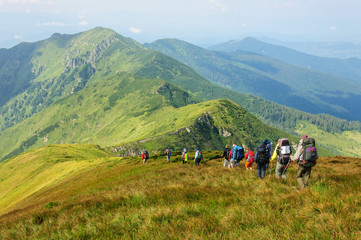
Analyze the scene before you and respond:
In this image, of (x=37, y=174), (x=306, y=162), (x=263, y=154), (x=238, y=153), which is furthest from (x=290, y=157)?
(x=37, y=174)

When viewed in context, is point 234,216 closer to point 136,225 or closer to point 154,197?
point 136,225

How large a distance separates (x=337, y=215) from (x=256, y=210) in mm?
1922

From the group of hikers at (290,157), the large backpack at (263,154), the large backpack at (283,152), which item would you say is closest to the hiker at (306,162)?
the group of hikers at (290,157)

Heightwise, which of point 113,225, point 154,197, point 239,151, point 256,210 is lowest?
point 239,151

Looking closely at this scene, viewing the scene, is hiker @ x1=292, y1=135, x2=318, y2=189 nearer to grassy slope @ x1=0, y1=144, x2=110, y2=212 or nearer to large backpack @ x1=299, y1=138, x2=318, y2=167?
large backpack @ x1=299, y1=138, x2=318, y2=167

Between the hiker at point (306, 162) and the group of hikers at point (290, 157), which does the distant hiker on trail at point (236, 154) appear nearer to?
the group of hikers at point (290, 157)

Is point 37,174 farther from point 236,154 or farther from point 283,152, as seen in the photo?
point 283,152

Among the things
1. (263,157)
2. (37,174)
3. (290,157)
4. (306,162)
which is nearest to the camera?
(306,162)

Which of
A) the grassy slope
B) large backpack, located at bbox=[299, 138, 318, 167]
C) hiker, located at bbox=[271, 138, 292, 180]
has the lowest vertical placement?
the grassy slope

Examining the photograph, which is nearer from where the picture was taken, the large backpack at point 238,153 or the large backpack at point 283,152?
the large backpack at point 283,152

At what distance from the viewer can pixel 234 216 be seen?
6074mm

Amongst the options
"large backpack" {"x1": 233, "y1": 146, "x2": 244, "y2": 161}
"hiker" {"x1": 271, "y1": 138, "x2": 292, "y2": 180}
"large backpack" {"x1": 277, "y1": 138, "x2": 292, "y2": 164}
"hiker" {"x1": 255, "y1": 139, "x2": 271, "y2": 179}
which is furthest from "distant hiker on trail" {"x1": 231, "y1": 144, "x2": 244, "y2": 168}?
"large backpack" {"x1": 277, "y1": 138, "x2": 292, "y2": 164}

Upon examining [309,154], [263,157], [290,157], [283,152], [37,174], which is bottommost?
[37,174]

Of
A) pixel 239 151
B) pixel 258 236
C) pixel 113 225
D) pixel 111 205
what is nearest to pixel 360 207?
pixel 258 236
